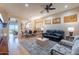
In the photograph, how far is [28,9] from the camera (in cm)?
324

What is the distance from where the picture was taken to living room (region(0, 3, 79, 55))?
3131 mm

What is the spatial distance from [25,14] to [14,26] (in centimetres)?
44

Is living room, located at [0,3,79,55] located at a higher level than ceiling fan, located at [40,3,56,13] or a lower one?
lower

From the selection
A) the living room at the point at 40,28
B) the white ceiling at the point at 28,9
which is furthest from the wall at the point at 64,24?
the white ceiling at the point at 28,9

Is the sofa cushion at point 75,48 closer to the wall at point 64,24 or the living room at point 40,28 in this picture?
the living room at point 40,28

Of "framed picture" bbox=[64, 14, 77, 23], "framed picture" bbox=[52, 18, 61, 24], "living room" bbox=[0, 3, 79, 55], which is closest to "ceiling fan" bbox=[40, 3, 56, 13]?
"living room" bbox=[0, 3, 79, 55]

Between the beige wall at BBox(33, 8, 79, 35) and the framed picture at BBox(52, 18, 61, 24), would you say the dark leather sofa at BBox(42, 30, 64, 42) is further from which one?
the framed picture at BBox(52, 18, 61, 24)

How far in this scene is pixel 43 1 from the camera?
10.1 ft

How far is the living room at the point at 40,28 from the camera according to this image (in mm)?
3131

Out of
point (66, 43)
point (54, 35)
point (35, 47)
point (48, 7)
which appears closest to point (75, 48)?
point (66, 43)

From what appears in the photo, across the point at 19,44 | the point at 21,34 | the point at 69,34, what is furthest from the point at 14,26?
the point at 69,34

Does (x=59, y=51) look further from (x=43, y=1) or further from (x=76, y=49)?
(x=43, y=1)

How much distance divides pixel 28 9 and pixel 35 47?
103cm

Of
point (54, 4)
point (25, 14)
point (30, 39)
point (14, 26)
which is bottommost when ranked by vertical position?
point (30, 39)
